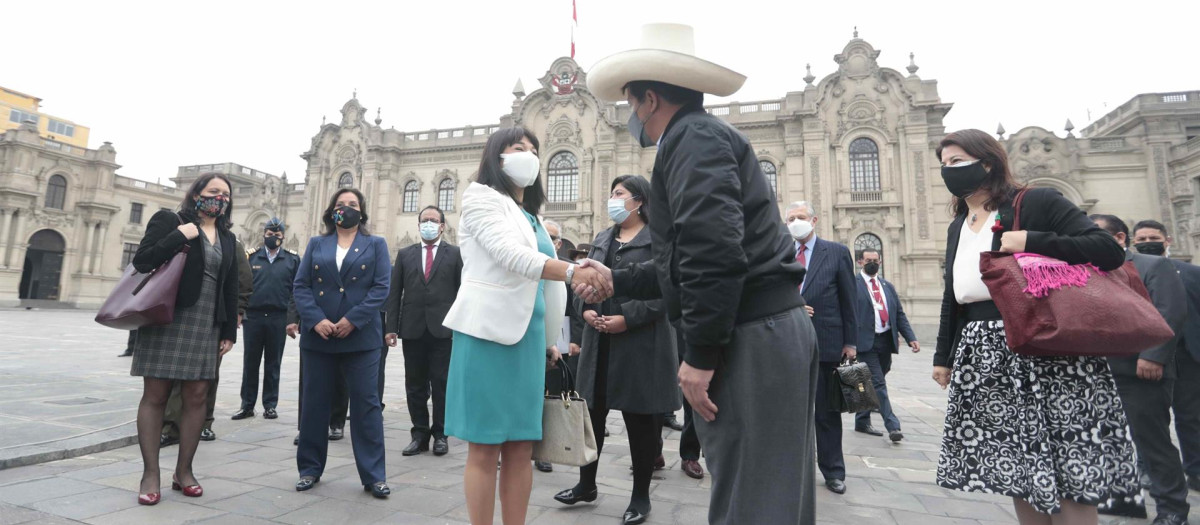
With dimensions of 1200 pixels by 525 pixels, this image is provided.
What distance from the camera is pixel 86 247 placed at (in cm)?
3588

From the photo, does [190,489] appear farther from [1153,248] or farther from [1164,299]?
[1153,248]

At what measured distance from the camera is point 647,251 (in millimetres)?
3670

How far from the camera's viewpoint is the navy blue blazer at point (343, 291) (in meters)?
3.74

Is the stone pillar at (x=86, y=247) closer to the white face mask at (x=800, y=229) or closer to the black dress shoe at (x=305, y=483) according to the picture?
the black dress shoe at (x=305, y=483)

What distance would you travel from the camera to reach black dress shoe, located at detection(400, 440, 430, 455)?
15.4 ft

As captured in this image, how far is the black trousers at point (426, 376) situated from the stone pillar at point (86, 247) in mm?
43566

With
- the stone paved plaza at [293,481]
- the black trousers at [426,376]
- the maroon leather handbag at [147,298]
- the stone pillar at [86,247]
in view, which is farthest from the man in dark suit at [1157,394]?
the stone pillar at [86,247]

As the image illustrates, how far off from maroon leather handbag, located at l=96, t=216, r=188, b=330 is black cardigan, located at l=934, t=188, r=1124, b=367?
440cm

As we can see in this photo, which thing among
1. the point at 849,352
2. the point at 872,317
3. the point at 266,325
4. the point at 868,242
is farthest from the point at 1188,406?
the point at 868,242

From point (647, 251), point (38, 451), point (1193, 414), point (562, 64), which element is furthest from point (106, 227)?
point (1193, 414)

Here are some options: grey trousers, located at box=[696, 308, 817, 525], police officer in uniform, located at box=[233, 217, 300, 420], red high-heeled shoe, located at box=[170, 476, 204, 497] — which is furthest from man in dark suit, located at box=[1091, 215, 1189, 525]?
police officer in uniform, located at box=[233, 217, 300, 420]

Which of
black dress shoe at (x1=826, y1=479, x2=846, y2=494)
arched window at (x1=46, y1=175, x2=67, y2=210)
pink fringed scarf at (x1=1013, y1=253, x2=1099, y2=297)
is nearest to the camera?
pink fringed scarf at (x1=1013, y1=253, x2=1099, y2=297)

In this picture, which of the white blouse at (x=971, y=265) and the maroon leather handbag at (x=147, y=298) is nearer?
the white blouse at (x=971, y=265)

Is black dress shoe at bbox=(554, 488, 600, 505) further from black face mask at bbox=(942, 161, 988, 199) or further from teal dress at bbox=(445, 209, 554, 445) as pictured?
black face mask at bbox=(942, 161, 988, 199)
